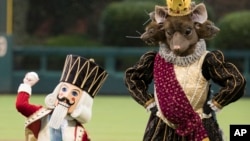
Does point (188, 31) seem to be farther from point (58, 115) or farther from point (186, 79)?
point (58, 115)

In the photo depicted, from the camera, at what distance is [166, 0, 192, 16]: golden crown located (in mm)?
7082

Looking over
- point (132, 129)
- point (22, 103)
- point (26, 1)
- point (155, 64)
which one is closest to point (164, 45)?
point (155, 64)

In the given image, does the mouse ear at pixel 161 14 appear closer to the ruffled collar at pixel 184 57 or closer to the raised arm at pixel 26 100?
the ruffled collar at pixel 184 57

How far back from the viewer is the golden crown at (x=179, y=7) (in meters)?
7.08

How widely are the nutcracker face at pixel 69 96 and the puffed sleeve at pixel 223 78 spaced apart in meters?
0.92

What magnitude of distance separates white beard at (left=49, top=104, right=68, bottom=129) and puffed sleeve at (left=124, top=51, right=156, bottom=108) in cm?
47

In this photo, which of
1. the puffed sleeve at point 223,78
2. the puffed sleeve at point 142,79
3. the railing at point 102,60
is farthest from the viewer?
the railing at point 102,60

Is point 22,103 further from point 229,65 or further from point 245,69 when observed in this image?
point 245,69

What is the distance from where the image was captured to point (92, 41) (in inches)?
909

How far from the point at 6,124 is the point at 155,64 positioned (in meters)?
6.64

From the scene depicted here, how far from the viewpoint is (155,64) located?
7203 millimetres

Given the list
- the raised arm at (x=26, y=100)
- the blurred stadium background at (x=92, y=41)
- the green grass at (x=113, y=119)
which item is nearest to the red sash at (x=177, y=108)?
the raised arm at (x=26, y=100)

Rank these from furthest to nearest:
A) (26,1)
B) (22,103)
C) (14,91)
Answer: (26,1), (14,91), (22,103)

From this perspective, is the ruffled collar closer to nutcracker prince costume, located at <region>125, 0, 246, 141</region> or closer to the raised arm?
nutcracker prince costume, located at <region>125, 0, 246, 141</region>
